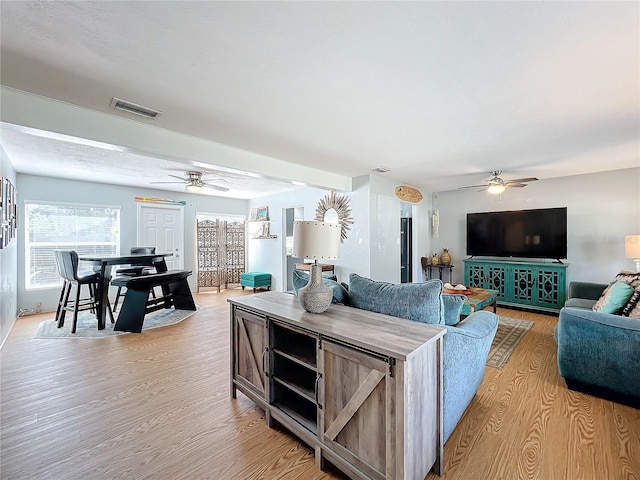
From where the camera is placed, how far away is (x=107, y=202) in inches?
222

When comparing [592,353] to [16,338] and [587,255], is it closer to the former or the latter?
[587,255]

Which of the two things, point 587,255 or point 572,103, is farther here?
point 587,255

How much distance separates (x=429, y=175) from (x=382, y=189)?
0.79 metres

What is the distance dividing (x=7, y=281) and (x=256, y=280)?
13.0ft

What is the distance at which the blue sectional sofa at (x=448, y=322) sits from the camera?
1.71m

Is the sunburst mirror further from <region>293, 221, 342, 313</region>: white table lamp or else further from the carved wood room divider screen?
<region>293, 221, 342, 313</region>: white table lamp

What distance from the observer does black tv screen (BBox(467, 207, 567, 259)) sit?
4.79 meters

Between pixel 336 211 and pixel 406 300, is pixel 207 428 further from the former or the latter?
pixel 336 211

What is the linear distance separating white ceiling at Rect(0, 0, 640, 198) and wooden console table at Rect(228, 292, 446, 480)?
5.13ft

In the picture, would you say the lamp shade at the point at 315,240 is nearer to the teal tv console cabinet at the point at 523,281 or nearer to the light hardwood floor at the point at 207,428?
the light hardwood floor at the point at 207,428

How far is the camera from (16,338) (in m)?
3.65

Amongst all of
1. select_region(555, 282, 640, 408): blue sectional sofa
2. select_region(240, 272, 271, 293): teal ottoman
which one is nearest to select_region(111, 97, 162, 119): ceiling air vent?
select_region(555, 282, 640, 408): blue sectional sofa

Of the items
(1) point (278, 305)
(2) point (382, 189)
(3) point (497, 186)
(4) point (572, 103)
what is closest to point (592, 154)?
(3) point (497, 186)

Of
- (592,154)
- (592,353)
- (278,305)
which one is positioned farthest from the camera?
(592,154)
